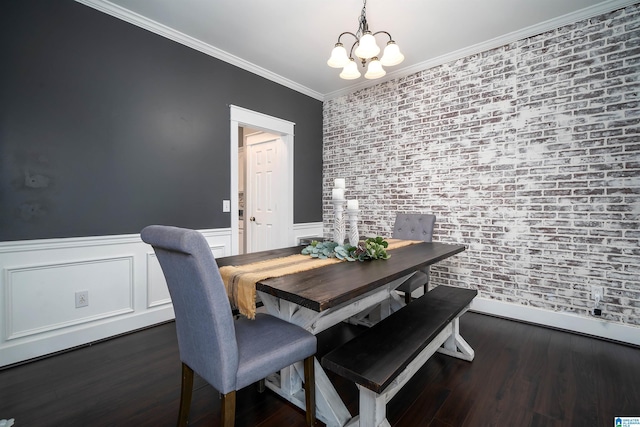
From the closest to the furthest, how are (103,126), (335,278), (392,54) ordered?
(335,278)
(392,54)
(103,126)

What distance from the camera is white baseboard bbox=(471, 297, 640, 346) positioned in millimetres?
2395

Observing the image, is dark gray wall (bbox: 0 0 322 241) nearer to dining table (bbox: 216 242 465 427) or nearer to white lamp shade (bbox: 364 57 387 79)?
dining table (bbox: 216 242 465 427)

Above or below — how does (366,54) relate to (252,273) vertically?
above

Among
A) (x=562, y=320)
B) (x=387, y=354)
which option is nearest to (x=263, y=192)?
(x=387, y=354)

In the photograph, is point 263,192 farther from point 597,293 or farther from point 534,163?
point 597,293

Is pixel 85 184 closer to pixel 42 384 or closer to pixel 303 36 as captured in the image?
pixel 42 384

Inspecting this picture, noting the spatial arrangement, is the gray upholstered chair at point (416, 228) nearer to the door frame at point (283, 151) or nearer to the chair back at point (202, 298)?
the door frame at point (283, 151)

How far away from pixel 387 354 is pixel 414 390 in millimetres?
674

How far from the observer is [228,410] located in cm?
115

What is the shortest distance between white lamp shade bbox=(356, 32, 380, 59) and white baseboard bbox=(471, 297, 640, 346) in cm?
270

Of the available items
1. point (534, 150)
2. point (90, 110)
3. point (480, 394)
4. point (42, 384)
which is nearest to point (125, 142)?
point (90, 110)

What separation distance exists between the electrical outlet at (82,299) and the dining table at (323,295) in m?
1.44

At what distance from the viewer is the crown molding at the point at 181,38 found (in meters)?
2.42

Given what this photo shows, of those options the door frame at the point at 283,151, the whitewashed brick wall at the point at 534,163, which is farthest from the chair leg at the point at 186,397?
the whitewashed brick wall at the point at 534,163
